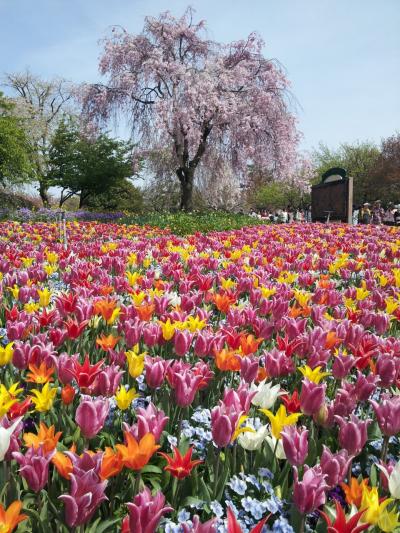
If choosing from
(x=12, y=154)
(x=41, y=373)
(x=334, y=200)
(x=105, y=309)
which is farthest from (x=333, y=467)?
(x=12, y=154)

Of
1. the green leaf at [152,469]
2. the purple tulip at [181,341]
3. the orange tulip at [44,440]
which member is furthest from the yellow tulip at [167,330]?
the orange tulip at [44,440]

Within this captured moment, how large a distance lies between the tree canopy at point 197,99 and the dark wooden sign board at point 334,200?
5090 mm

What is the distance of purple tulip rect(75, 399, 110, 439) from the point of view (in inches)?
67.4

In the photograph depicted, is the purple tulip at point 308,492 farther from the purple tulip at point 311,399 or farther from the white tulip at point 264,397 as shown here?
the white tulip at point 264,397

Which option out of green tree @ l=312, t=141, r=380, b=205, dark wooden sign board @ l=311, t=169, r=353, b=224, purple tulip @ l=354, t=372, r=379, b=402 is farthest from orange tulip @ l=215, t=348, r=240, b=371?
green tree @ l=312, t=141, r=380, b=205

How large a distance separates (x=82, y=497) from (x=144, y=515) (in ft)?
0.60

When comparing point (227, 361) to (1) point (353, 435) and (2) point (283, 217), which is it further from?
(2) point (283, 217)

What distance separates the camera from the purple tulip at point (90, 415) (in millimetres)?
1713

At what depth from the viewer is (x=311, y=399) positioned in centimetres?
196

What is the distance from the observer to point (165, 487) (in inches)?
71.5

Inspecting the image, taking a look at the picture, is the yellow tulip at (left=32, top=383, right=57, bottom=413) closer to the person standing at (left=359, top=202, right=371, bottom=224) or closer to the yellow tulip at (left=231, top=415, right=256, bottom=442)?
the yellow tulip at (left=231, top=415, right=256, bottom=442)

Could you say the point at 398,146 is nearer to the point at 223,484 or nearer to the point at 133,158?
the point at 133,158

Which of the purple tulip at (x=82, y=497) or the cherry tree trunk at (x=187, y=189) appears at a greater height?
the cherry tree trunk at (x=187, y=189)

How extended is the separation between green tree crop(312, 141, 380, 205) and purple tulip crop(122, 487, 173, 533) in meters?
63.8
